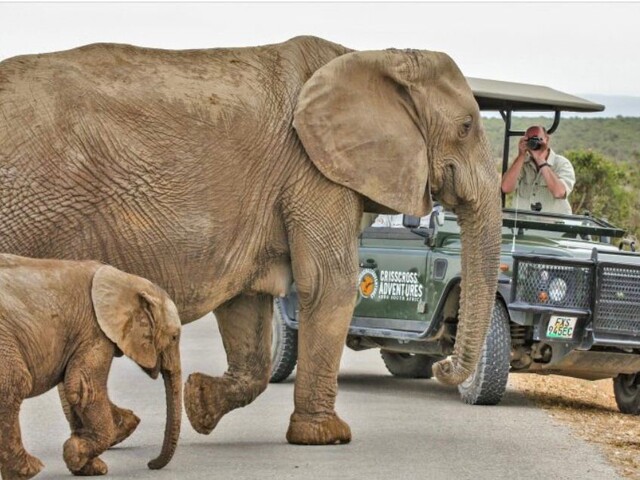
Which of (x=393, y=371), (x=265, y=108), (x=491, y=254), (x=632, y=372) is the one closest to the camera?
(x=265, y=108)

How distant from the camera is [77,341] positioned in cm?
1103

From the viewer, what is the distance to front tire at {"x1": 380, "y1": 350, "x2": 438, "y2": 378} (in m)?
19.3

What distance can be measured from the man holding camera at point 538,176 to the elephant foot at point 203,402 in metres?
4.88

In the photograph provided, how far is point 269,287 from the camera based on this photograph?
13.7 metres

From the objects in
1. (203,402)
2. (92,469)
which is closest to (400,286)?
(203,402)

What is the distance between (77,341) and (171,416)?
2.74ft

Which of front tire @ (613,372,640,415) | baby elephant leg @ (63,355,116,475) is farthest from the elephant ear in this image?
front tire @ (613,372,640,415)

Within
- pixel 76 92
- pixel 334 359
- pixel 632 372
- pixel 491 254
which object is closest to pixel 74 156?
pixel 76 92

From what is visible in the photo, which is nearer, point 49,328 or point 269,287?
point 49,328

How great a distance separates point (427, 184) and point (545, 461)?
2334 mm

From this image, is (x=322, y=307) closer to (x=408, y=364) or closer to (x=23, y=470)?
(x=23, y=470)

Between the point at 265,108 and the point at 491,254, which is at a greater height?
the point at 265,108

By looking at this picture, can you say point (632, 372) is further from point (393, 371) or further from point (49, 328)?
point (49, 328)

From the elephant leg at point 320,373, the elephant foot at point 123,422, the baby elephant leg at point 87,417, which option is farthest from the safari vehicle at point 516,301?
the baby elephant leg at point 87,417
